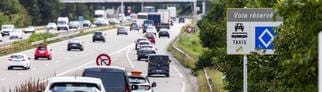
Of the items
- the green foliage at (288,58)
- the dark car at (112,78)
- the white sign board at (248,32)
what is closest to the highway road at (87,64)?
the dark car at (112,78)

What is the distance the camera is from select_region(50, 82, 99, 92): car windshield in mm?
18827

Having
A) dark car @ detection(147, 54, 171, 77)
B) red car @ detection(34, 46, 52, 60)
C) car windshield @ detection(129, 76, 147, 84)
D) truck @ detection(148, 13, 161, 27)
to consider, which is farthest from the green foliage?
truck @ detection(148, 13, 161, 27)

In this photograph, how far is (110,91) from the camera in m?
23.0

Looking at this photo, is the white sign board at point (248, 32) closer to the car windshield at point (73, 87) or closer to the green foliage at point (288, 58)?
the green foliage at point (288, 58)

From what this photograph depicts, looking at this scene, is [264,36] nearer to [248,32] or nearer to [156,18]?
[248,32]

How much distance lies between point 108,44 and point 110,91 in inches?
2871

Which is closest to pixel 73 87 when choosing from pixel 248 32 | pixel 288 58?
pixel 248 32

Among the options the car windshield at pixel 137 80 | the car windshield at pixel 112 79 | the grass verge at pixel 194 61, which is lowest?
the grass verge at pixel 194 61

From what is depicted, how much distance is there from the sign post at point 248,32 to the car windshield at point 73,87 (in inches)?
196

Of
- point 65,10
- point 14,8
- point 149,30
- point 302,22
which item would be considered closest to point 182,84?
point 302,22

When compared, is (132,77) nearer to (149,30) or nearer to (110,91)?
(110,91)

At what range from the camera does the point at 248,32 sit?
1466cm

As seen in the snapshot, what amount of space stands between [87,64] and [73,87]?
144ft

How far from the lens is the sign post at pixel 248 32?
14.6m
